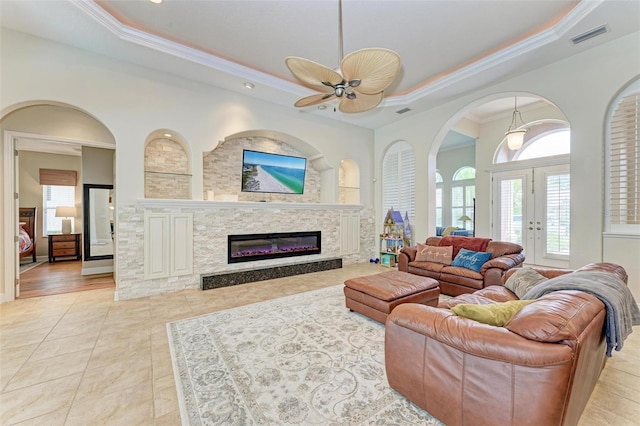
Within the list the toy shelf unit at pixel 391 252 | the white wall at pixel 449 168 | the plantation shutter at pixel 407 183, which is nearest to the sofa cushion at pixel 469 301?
the toy shelf unit at pixel 391 252

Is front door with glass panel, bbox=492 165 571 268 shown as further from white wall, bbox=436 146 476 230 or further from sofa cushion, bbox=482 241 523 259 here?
sofa cushion, bbox=482 241 523 259

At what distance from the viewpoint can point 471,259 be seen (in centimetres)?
389

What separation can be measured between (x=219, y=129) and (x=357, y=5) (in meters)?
2.92

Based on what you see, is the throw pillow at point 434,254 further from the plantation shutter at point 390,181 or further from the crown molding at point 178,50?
the crown molding at point 178,50

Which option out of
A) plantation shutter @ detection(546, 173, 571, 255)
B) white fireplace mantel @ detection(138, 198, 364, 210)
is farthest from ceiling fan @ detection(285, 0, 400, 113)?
plantation shutter @ detection(546, 173, 571, 255)

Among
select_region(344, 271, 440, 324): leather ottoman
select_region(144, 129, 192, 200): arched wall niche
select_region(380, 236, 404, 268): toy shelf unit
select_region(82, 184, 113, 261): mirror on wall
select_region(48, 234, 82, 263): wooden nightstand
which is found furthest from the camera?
select_region(48, 234, 82, 263): wooden nightstand

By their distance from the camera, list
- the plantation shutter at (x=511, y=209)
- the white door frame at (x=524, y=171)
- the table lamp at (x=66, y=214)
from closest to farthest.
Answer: the white door frame at (x=524, y=171) → the plantation shutter at (x=511, y=209) → the table lamp at (x=66, y=214)

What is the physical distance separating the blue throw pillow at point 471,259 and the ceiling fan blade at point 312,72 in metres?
3.18

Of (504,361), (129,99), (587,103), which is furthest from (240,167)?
(587,103)

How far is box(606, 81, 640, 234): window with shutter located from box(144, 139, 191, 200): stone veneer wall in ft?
20.7

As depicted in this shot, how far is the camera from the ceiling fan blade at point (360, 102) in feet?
9.95

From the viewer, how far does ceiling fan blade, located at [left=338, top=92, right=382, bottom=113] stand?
303 centimetres

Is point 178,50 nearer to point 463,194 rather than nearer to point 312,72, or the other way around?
point 312,72

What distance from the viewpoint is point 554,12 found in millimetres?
3059
